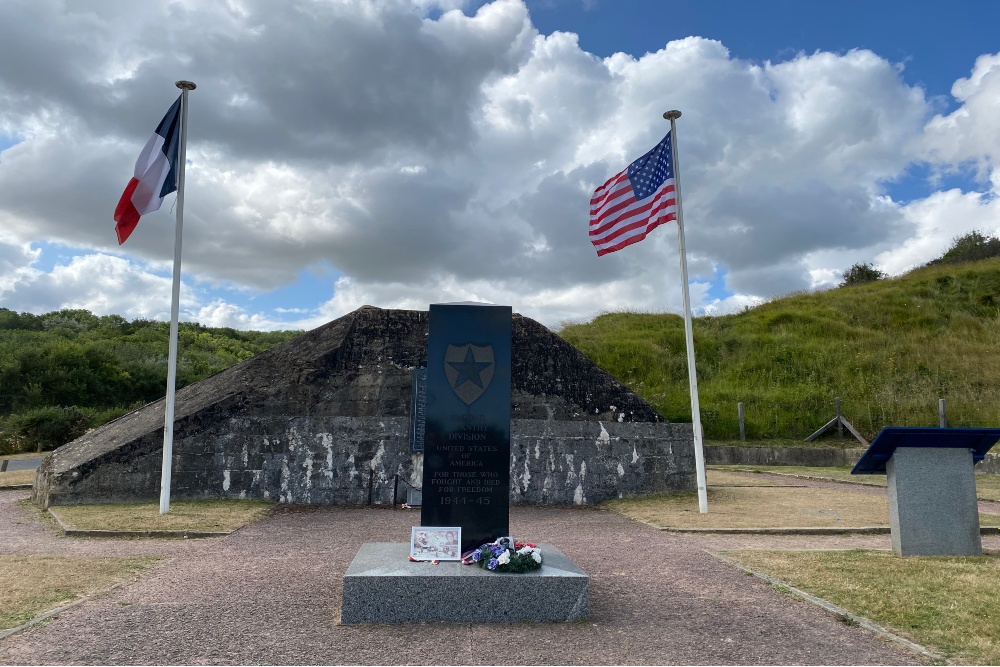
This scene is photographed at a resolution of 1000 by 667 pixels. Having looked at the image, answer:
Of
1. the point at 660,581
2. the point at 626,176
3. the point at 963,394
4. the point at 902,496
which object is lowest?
the point at 660,581

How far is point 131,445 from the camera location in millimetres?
11008

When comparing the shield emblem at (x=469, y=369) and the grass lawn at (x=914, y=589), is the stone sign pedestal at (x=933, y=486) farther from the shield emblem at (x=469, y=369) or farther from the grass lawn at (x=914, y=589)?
the shield emblem at (x=469, y=369)

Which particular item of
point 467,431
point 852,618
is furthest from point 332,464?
point 852,618

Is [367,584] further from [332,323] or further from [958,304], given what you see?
[958,304]

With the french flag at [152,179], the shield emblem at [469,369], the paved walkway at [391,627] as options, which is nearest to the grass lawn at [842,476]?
the paved walkway at [391,627]

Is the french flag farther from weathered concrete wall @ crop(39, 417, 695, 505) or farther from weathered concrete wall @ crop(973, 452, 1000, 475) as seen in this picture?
weathered concrete wall @ crop(973, 452, 1000, 475)

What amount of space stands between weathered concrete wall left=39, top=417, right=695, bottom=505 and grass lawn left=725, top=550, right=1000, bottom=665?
4.78 m

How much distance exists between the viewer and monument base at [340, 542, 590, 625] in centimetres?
468

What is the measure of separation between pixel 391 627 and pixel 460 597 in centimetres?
51

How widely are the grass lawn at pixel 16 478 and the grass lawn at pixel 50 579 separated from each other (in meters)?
8.27

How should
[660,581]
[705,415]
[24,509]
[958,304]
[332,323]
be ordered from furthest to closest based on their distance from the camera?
[958,304]
[705,415]
[332,323]
[24,509]
[660,581]

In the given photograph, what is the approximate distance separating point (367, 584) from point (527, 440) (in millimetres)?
7371

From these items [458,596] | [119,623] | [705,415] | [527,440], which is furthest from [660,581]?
[705,415]

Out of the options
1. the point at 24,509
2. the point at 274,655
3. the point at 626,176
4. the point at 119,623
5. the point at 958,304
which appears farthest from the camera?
the point at 958,304
